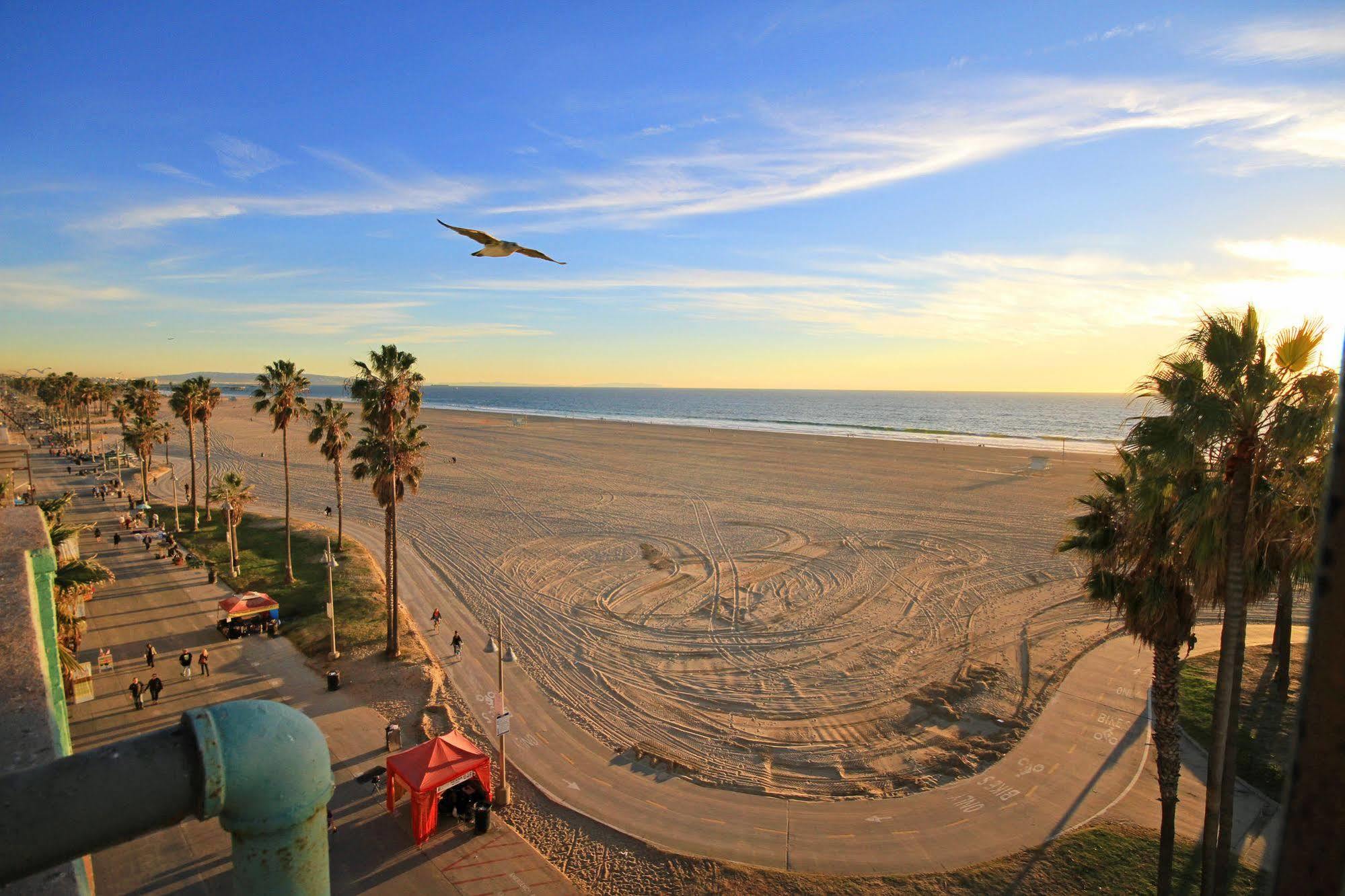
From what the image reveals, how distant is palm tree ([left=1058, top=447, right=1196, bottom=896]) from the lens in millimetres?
11284

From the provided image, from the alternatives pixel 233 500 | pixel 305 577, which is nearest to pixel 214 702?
pixel 305 577

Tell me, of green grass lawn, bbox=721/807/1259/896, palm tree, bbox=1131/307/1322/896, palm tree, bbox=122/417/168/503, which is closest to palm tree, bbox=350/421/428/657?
green grass lawn, bbox=721/807/1259/896

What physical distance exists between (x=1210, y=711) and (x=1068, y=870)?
983 cm

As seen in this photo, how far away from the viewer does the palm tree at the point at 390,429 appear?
76.1ft

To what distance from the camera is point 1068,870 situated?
44.9ft

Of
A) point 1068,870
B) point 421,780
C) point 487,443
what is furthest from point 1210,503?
point 487,443

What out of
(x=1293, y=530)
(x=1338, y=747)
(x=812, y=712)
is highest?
(x=1338, y=747)

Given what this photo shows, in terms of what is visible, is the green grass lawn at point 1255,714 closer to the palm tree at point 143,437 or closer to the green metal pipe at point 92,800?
the green metal pipe at point 92,800

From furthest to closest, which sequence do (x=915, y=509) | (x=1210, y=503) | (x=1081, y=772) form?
(x=915, y=509) < (x=1081, y=772) < (x=1210, y=503)

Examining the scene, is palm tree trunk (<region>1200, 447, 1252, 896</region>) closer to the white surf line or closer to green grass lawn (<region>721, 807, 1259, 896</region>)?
green grass lawn (<region>721, 807, 1259, 896</region>)

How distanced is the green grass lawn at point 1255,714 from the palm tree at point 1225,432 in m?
7.26

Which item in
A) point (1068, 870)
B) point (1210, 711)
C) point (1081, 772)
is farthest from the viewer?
point (1210, 711)

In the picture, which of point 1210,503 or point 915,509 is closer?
point 1210,503

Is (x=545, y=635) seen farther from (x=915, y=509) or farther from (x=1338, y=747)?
(x=915, y=509)
